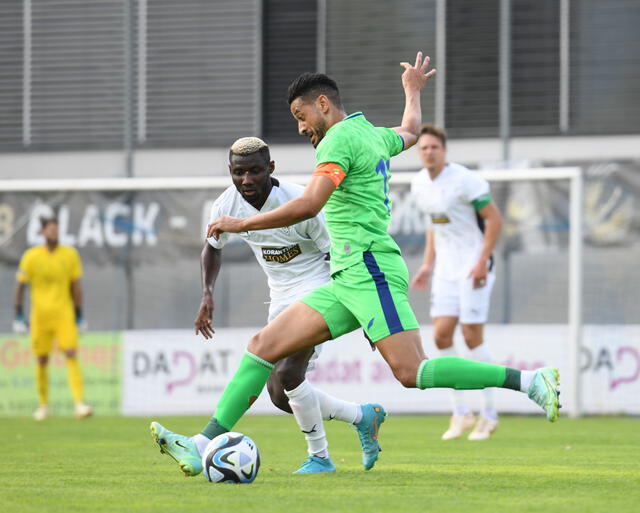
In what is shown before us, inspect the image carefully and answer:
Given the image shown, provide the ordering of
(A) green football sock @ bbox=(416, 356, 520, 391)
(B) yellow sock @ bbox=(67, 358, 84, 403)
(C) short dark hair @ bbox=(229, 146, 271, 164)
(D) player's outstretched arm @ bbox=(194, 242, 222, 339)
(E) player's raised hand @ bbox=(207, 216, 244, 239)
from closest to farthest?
(E) player's raised hand @ bbox=(207, 216, 244, 239) < (A) green football sock @ bbox=(416, 356, 520, 391) < (C) short dark hair @ bbox=(229, 146, 271, 164) < (D) player's outstretched arm @ bbox=(194, 242, 222, 339) < (B) yellow sock @ bbox=(67, 358, 84, 403)

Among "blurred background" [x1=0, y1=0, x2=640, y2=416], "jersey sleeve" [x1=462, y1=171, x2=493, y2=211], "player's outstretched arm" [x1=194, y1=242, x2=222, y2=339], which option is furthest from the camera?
"blurred background" [x1=0, y1=0, x2=640, y2=416]

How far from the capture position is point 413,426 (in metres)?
13.2

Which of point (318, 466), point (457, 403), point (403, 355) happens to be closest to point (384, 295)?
point (403, 355)

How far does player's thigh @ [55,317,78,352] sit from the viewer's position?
14.9 m

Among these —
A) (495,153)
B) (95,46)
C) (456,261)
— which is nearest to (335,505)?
(456,261)

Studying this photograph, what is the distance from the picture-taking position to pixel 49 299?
15.1 m

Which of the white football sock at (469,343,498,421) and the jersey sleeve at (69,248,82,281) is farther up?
the jersey sleeve at (69,248,82,281)

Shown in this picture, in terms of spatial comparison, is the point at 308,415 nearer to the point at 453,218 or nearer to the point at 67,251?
the point at 453,218

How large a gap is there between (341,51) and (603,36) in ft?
12.4

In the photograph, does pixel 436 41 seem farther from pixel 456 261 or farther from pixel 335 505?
pixel 335 505

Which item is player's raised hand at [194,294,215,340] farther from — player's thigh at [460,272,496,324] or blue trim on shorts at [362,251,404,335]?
player's thigh at [460,272,496,324]

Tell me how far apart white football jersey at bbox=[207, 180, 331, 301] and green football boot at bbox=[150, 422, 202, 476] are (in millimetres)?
1235

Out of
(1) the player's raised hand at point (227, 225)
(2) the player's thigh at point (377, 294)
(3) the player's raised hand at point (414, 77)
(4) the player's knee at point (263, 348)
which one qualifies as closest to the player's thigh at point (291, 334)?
(4) the player's knee at point (263, 348)

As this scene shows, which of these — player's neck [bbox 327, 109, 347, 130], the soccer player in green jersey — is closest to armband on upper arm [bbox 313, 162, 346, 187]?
the soccer player in green jersey
